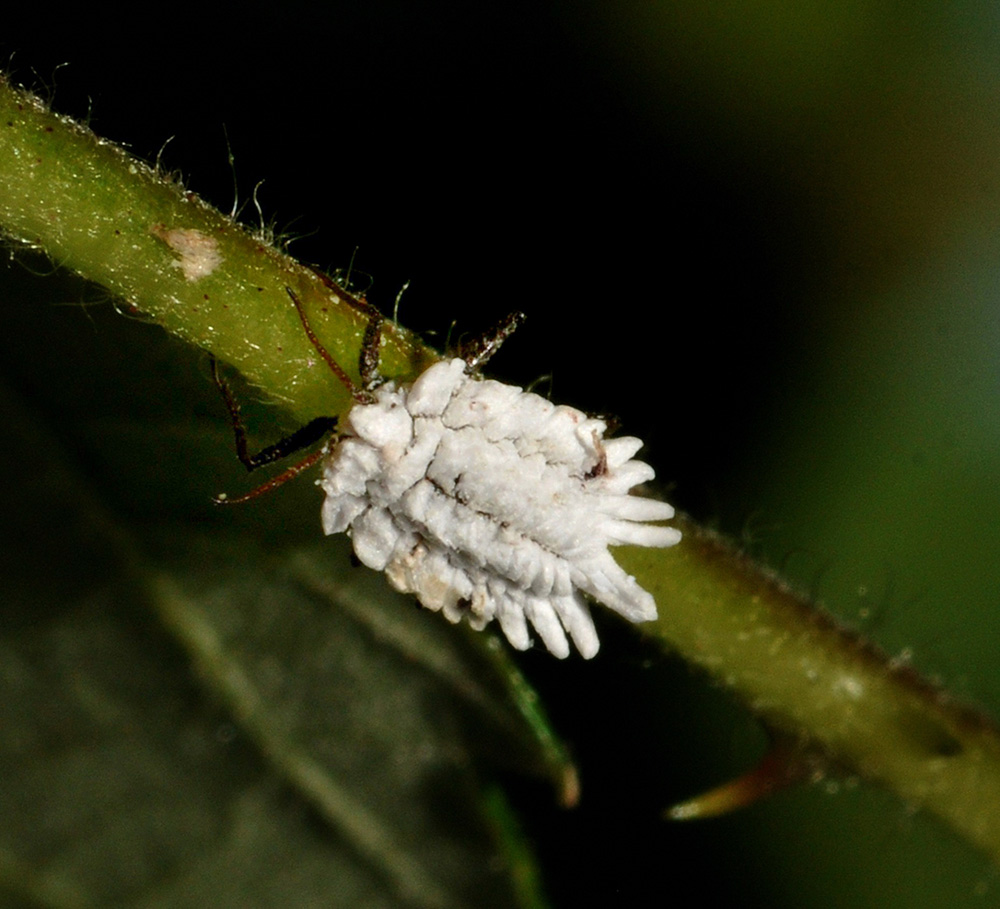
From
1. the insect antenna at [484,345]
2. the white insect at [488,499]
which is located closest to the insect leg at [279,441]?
the white insect at [488,499]

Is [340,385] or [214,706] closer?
[340,385]

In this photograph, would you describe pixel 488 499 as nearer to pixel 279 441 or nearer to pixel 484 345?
pixel 484 345

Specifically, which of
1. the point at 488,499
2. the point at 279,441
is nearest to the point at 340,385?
the point at 279,441

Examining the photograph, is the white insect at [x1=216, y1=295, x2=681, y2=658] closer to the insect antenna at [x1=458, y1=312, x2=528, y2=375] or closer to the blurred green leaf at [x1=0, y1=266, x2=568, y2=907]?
the insect antenna at [x1=458, y1=312, x2=528, y2=375]

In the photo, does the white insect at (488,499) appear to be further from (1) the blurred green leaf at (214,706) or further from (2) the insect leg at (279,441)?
(1) the blurred green leaf at (214,706)

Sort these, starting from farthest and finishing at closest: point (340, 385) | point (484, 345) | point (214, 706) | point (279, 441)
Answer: point (214, 706)
point (484, 345)
point (279, 441)
point (340, 385)

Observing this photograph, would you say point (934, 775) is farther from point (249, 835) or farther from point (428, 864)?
point (249, 835)

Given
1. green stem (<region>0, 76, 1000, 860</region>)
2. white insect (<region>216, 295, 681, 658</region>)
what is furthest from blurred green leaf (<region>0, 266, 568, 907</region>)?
green stem (<region>0, 76, 1000, 860</region>)

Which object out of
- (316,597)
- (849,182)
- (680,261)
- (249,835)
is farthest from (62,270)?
(849,182)
